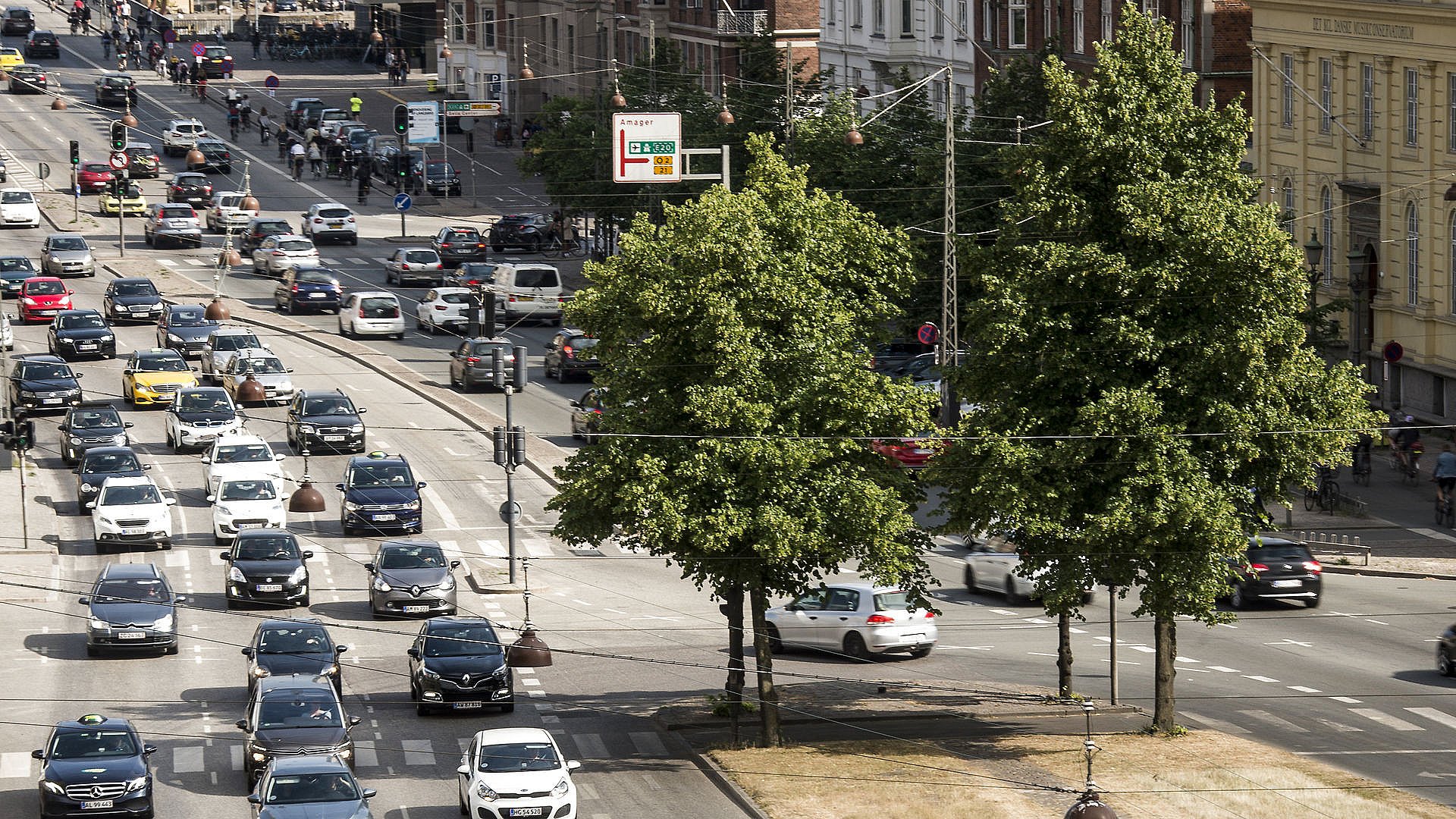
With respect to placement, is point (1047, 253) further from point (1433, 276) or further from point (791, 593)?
point (1433, 276)

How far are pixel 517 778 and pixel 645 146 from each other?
83.2 feet

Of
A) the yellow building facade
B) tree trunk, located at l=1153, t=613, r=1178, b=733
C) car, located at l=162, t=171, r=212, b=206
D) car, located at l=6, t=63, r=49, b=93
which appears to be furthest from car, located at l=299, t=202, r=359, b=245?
tree trunk, located at l=1153, t=613, r=1178, b=733

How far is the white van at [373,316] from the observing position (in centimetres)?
8156

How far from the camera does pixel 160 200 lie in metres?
110

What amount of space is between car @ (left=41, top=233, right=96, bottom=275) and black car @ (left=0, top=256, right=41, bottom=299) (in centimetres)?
313

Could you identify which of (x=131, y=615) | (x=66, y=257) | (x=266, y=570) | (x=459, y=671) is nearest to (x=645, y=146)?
(x=266, y=570)

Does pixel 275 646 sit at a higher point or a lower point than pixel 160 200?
lower

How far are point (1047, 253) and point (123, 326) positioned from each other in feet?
167

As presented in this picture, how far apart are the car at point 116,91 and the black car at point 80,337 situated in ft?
199

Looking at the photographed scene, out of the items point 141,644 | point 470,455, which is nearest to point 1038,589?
point 141,644

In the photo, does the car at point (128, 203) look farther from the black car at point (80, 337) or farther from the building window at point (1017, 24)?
the building window at point (1017, 24)

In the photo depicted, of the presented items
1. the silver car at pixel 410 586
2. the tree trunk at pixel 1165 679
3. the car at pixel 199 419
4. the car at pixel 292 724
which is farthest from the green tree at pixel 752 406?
the car at pixel 199 419

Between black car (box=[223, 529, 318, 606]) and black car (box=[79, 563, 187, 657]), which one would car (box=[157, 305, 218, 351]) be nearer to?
black car (box=[223, 529, 318, 606])

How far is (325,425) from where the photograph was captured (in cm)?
6369
